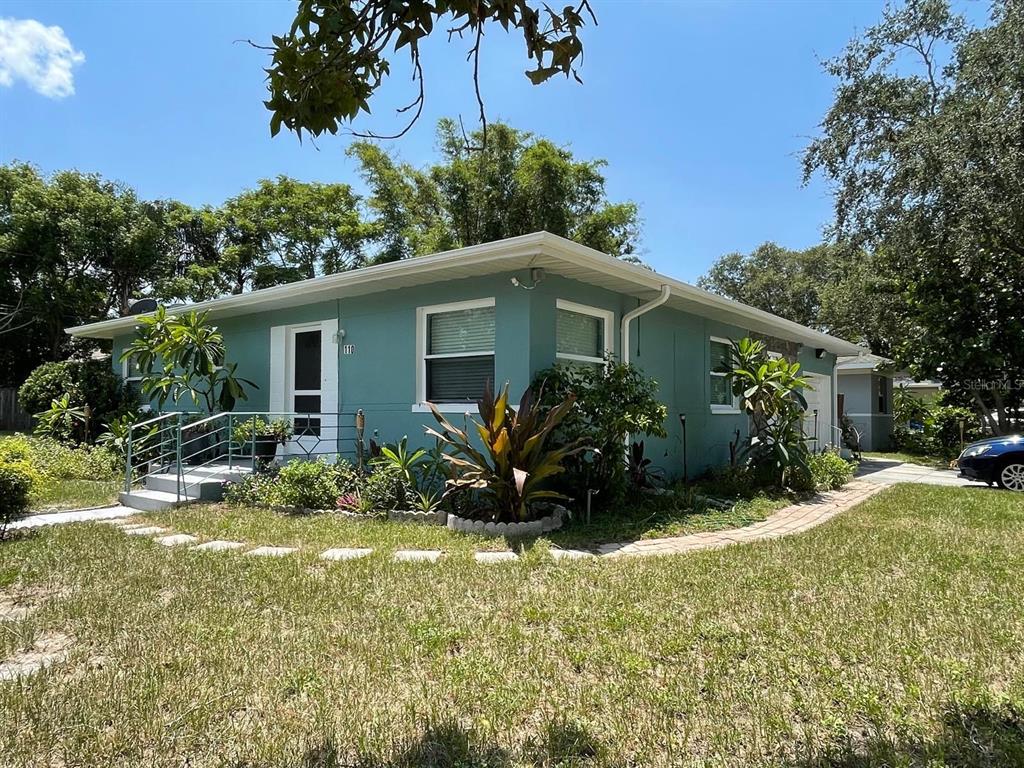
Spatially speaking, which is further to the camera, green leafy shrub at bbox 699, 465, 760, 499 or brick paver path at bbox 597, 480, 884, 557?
green leafy shrub at bbox 699, 465, 760, 499

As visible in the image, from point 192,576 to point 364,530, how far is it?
1737 millimetres

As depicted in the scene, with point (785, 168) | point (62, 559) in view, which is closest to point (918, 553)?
point (62, 559)

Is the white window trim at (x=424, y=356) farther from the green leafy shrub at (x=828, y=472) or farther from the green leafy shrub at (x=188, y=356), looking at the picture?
the green leafy shrub at (x=828, y=472)

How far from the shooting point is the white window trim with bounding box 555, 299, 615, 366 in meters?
7.12

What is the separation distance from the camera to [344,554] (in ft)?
16.3

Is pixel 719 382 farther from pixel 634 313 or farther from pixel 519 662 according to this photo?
pixel 519 662

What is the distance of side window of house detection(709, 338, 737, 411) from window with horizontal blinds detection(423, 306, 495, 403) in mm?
4809

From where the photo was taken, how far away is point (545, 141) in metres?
20.2

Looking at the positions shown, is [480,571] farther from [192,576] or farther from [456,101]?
[456,101]

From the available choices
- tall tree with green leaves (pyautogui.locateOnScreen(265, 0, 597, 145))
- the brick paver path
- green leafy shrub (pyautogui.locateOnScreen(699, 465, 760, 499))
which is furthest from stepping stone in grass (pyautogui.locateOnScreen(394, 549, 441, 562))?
green leafy shrub (pyautogui.locateOnScreen(699, 465, 760, 499))

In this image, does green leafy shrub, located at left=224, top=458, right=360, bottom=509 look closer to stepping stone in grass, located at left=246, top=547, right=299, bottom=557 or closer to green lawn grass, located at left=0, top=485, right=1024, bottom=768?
stepping stone in grass, located at left=246, top=547, right=299, bottom=557

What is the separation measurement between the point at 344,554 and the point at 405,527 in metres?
1.07

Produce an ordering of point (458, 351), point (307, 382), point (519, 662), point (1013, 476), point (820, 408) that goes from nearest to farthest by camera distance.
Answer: point (519, 662), point (458, 351), point (307, 382), point (1013, 476), point (820, 408)

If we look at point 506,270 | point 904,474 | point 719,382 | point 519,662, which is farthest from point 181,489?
point 904,474
